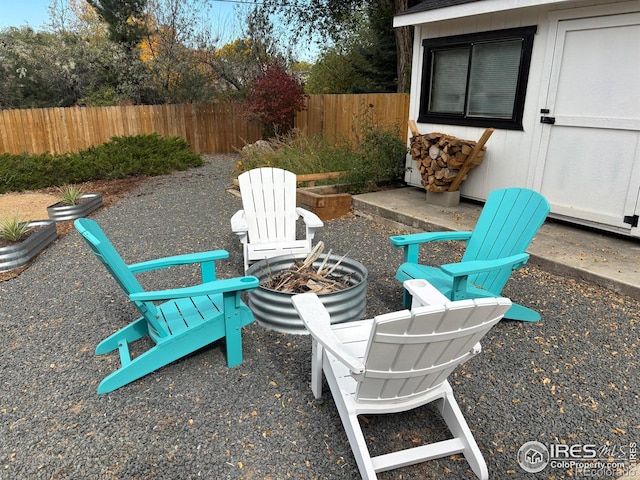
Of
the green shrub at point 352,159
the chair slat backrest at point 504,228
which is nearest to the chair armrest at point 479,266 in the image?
the chair slat backrest at point 504,228

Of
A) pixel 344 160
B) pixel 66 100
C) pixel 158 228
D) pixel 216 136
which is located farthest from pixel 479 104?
pixel 66 100

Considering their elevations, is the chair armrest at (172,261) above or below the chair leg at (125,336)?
above

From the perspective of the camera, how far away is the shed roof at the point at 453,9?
4297 millimetres

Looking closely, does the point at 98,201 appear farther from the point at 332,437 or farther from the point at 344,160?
the point at 332,437

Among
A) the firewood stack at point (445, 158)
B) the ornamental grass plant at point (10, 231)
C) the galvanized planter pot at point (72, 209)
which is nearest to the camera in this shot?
the ornamental grass plant at point (10, 231)

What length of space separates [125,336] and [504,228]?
250 cm

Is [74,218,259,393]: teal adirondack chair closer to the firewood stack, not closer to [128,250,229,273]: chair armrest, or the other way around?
[128,250,229,273]: chair armrest

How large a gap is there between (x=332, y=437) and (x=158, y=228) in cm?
388

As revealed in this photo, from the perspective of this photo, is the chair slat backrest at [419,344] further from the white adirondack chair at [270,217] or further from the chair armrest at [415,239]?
the white adirondack chair at [270,217]

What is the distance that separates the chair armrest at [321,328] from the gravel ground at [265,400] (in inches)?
19.2

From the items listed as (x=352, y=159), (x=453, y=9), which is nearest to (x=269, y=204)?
(x=352, y=159)

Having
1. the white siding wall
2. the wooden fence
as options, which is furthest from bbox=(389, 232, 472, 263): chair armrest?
the wooden fence

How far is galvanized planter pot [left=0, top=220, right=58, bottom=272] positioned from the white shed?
465cm

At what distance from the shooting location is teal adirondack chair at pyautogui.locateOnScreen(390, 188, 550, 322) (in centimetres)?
262
